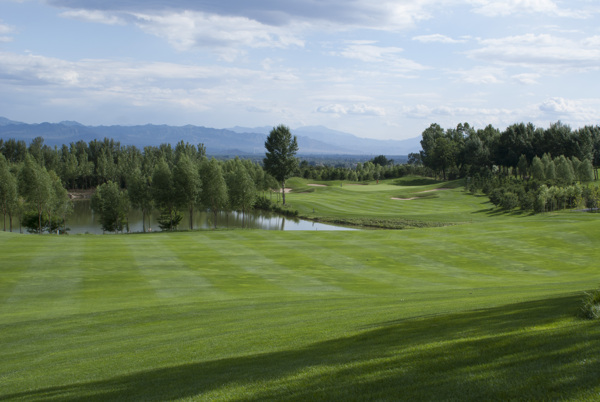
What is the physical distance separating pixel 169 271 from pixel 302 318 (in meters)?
13.7

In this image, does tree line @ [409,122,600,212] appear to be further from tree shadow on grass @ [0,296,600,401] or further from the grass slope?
tree shadow on grass @ [0,296,600,401]

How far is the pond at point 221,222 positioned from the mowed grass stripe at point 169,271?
31.7 m

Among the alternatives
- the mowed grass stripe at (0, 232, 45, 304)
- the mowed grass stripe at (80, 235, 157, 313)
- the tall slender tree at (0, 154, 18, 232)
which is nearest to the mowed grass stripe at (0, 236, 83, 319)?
the mowed grass stripe at (0, 232, 45, 304)

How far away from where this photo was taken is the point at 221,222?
249ft

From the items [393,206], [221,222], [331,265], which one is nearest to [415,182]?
[393,206]

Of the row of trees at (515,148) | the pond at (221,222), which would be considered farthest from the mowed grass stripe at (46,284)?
the row of trees at (515,148)

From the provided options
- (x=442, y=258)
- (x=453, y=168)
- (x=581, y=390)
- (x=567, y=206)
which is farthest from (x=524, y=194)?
(x=581, y=390)

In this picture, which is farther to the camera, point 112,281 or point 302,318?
point 112,281

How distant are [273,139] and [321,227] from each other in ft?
88.3

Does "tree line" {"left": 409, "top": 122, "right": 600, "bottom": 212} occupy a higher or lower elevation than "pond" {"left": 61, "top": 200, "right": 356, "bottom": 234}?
higher

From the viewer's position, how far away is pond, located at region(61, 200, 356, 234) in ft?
223

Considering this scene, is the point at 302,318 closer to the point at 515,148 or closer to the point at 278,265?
the point at 278,265

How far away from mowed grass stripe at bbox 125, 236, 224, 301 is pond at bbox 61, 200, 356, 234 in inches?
1249

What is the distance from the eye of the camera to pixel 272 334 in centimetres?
1258
